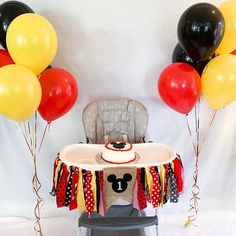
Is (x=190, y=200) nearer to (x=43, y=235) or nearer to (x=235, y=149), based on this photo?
(x=235, y=149)

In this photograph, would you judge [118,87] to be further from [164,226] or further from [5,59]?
[164,226]

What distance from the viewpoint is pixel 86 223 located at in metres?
1.82

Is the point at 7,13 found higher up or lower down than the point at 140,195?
higher up

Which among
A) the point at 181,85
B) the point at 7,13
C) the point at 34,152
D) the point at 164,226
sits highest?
the point at 7,13

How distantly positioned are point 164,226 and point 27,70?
4.78 feet

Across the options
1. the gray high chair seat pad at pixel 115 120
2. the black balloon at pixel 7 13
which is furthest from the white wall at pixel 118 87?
the black balloon at pixel 7 13

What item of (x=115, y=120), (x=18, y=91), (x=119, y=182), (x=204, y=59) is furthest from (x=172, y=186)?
(x=18, y=91)

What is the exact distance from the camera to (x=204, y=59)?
1.81 metres

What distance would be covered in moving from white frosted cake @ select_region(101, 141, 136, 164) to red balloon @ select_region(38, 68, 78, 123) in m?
0.33

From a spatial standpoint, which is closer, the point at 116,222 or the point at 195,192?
the point at 116,222

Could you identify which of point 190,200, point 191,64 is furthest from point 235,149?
point 191,64

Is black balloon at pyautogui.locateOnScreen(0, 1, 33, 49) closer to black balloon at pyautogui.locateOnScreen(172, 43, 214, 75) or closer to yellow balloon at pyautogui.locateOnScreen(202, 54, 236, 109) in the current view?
black balloon at pyautogui.locateOnScreen(172, 43, 214, 75)

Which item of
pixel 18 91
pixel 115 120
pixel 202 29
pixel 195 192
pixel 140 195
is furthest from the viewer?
pixel 195 192

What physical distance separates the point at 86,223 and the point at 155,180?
0.43m
